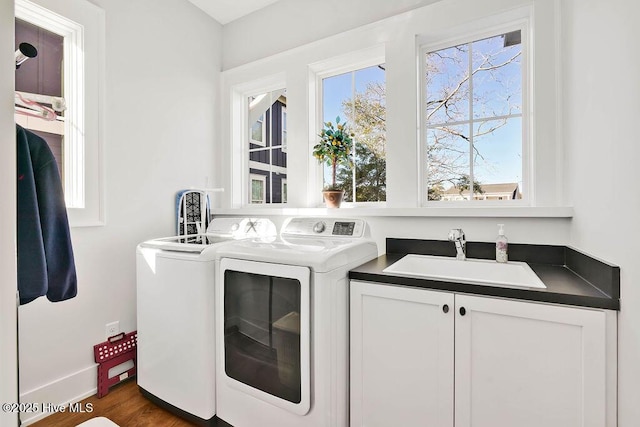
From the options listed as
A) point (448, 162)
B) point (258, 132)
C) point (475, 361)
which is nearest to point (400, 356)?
point (475, 361)

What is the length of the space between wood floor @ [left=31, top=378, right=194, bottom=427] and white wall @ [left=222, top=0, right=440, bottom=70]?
2.60m

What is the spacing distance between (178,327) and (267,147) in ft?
5.65

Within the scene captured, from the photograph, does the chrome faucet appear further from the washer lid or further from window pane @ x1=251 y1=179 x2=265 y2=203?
window pane @ x1=251 y1=179 x2=265 y2=203

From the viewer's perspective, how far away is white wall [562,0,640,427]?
3.10 ft

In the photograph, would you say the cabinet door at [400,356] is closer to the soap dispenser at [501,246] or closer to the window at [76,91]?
the soap dispenser at [501,246]

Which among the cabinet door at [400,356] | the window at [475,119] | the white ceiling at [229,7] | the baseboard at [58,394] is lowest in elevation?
the baseboard at [58,394]

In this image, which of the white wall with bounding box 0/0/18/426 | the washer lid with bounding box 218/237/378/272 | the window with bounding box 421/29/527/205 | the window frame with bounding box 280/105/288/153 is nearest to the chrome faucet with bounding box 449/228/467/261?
the window with bounding box 421/29/527/205

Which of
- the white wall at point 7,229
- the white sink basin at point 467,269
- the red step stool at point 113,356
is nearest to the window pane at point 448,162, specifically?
the white sink basin at point 467,269

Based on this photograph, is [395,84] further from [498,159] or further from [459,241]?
[459,241]

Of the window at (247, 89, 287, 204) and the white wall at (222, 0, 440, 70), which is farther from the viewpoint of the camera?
the window at (247, 89, 287, 204)

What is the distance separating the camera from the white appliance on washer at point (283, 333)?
53.2 inches

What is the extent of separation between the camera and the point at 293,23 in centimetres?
248

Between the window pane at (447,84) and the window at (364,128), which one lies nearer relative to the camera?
the window pane at (447,84)

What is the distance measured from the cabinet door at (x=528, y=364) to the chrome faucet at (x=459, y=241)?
54 centimetres
